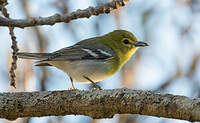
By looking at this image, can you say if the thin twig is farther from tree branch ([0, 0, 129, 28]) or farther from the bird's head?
the bird's head

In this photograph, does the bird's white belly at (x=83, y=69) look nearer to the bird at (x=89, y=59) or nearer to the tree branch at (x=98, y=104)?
the bird at (x=89, y=59)

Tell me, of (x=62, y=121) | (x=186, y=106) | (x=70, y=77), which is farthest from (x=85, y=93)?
(x=62, y=121)

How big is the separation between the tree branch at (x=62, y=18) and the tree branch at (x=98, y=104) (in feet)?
2.17

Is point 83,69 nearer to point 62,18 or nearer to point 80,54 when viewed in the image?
point 80,54

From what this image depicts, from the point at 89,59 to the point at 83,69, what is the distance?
0.30 meters

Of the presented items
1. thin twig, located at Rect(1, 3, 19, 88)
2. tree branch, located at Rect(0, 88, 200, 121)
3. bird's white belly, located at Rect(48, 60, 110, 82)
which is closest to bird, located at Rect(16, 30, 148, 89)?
bird's white belly, located at Rect(48, 60, 110, 82)

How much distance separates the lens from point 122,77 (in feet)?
20.8

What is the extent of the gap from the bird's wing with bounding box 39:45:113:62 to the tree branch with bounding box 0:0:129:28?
1649mm

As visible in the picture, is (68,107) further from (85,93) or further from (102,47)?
(102,47)

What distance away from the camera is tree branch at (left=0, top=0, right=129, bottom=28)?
2980 millimetres

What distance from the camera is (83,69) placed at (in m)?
4.97

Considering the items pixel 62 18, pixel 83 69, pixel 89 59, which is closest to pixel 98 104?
pixel 62 18

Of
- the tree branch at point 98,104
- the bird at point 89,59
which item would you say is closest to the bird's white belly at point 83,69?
the bird at point 89,59

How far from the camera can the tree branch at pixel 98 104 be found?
2375mm
